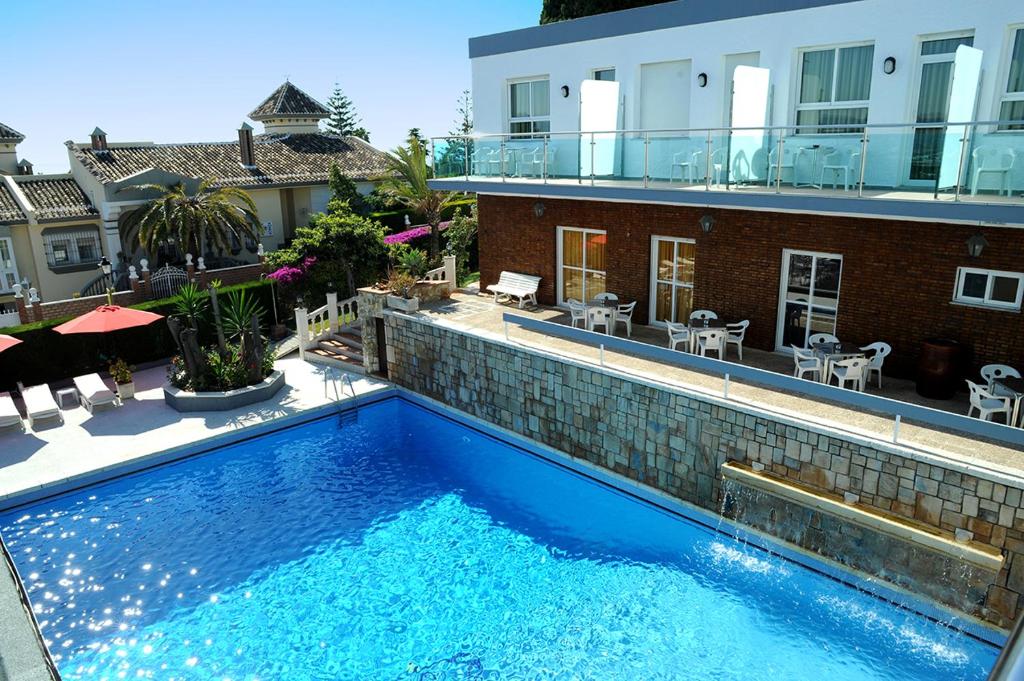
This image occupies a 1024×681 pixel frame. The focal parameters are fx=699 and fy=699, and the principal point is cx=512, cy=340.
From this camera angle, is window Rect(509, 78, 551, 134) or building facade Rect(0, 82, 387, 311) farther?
building facade Rect(0, 82, 387, 311)

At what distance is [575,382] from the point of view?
14.7 metres

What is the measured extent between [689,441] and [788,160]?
5.89 metres

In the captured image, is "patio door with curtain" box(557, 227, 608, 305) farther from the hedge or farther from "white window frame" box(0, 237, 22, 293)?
"white window frame" box(0, 237, 22, 293)

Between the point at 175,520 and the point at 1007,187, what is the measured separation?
15.9 metres

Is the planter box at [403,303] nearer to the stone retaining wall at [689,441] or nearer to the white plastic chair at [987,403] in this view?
the stone retaining wall at [689,441]

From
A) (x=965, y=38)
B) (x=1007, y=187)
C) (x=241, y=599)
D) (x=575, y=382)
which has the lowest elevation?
(x=241, y=599)

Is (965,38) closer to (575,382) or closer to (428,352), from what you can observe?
(575,382)

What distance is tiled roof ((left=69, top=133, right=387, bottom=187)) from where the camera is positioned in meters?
29.6

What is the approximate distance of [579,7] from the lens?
33625mm

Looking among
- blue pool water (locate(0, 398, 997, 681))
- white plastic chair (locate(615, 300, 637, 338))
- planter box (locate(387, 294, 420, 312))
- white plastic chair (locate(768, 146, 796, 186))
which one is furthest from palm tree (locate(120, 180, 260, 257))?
white plastic chair (locate(768, 146, 796, 186))

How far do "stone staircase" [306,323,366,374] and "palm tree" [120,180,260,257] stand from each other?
311 inches

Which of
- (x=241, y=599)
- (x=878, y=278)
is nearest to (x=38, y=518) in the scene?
(x=241, y=599)

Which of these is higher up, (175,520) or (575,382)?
(575,382)

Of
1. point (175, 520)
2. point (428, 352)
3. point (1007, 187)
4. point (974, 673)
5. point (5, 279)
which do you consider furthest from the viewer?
point (5, 279)
